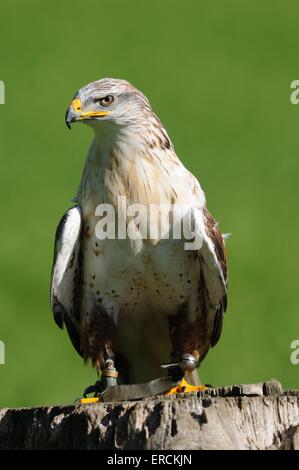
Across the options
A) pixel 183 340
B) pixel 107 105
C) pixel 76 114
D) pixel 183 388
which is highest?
pixel 107 105

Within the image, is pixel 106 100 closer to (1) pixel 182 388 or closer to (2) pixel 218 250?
(2) pixel 218 250

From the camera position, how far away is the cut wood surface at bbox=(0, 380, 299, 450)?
6785mm

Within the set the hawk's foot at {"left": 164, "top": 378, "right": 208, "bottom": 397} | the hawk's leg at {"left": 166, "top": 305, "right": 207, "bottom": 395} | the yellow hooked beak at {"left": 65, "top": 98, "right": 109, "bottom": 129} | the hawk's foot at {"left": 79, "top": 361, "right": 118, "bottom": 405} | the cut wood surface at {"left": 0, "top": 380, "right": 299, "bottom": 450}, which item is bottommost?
the cut wood surface at {"left": 0, "top": 380, "right": 299, "bottom": 450}

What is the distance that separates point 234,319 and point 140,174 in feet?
19.1

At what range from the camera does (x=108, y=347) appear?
30.7 ft

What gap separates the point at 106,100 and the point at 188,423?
2.95m

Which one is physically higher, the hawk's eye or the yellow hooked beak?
the hawk's eye

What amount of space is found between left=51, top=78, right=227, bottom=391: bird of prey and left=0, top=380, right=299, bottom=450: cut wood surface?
194 cm

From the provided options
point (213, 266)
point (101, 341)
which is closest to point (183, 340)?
point (101, 341)

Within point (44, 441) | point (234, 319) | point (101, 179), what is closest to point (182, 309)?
point (101, 179)

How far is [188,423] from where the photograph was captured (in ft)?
22.4

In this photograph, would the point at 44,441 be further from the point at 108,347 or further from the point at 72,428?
the point at 108,347

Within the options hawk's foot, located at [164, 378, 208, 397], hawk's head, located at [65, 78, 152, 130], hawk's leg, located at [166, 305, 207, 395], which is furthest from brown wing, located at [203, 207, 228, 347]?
hawk's head, located at [65, 78, 152, 130]

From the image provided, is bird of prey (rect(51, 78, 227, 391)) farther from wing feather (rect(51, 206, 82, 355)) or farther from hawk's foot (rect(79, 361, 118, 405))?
hawk's foot (rect(79, 361, 118, 405))
